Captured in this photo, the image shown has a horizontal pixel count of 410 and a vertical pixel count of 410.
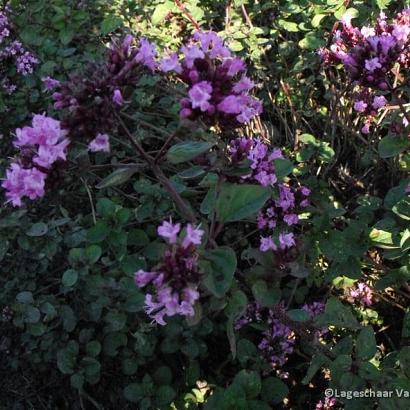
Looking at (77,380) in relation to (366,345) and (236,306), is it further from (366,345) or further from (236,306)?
(366,345)

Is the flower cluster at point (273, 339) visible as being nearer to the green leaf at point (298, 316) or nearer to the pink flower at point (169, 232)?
the green leaf at point (298, 316)

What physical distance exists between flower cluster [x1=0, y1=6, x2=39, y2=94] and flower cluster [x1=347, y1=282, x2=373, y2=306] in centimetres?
186

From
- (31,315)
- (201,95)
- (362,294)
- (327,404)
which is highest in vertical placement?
(201,95)

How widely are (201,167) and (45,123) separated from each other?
432 millimetres

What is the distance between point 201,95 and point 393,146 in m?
0.81

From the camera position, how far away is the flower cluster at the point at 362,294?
2.04 metres

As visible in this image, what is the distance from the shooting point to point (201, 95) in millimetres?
1132

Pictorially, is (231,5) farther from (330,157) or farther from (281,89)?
(330,157)

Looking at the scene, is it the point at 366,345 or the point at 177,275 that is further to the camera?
the point at 366,345

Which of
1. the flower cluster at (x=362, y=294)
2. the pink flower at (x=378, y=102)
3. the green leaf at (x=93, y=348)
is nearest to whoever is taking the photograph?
the green leaf at (x=93, y=348)

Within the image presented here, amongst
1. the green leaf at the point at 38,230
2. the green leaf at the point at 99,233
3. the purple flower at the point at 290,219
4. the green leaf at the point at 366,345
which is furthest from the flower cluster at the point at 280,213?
the green leaf at the point at 38,230

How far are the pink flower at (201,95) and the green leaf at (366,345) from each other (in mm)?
816

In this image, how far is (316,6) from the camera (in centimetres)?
Result: 235

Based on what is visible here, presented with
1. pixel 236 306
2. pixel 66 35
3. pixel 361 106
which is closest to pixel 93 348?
pixel 236 306
